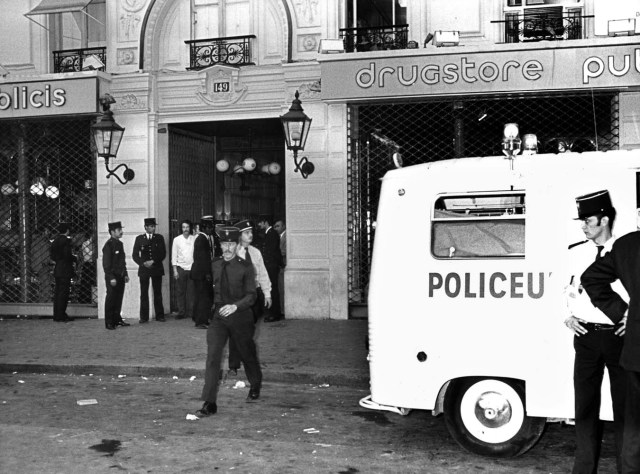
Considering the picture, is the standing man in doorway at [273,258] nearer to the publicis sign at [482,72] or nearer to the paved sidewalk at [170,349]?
the paved sidewalk at [170,349]

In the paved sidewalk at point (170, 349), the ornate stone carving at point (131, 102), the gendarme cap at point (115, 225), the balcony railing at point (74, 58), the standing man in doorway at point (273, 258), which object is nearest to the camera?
the paved sidewalk at point (170, 349)

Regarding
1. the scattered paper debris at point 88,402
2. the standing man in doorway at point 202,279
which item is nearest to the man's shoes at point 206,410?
the scattered paper debris at point 88,402

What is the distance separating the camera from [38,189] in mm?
16250

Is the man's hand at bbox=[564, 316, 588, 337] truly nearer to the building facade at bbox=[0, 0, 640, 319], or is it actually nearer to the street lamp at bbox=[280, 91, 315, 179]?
the building facade at bbox=[0, 0, 640, 319]

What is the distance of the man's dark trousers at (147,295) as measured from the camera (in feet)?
48.2

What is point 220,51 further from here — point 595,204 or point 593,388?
point 593,388

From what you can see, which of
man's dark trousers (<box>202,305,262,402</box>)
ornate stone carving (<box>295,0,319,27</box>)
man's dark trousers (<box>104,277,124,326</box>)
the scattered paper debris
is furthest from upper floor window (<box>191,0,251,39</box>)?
the scattered paper debris

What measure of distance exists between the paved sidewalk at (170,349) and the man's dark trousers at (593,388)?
14.0 ft

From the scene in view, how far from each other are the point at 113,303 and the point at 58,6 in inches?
223

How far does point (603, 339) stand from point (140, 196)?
37.5ft

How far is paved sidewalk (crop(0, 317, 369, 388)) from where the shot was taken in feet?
33.4

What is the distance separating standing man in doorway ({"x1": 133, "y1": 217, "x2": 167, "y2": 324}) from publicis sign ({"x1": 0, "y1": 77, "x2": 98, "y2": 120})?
252cm

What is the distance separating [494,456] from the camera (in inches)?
253

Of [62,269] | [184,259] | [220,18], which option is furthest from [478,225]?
[62,269]
